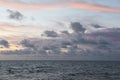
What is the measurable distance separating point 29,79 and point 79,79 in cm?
1456

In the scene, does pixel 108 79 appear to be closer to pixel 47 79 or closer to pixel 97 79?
pixel 97 79

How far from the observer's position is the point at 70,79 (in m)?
80.8

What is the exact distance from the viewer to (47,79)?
7931 centimetres

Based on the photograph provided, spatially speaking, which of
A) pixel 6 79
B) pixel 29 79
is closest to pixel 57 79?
pixel 29 79

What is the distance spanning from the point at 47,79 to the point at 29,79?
205 inches

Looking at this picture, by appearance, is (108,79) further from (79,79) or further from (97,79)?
(79,79)

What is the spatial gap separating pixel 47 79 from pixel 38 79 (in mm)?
2598

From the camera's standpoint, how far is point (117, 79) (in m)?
78.4

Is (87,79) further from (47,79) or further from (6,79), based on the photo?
(6,79)

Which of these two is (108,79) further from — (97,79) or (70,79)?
(70,79)

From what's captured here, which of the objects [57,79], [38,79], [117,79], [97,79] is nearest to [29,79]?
[38,79]

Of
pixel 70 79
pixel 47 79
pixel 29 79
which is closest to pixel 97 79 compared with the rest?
pixel 70 79

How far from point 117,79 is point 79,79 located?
35.8ft

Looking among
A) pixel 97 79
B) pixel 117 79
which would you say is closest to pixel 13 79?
pixel 97 79
